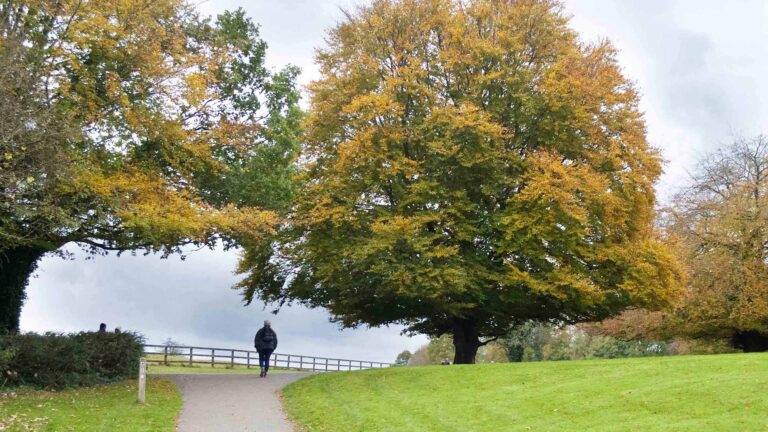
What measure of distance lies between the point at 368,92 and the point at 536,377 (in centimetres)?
1331

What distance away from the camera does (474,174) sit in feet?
79.9

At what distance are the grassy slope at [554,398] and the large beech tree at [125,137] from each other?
696cm

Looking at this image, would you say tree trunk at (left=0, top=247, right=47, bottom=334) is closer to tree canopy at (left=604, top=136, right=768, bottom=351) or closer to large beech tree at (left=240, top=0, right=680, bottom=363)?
large beech tree at (left=240, top=0, right=680, bottom=363)

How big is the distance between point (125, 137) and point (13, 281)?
7177 mm

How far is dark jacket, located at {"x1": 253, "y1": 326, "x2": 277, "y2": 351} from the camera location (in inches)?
835

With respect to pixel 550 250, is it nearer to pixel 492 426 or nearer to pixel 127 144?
pixel 492 426

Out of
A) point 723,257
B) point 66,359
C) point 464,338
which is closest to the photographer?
point 66,359

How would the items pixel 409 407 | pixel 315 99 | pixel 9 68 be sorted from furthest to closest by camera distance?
pixel 315 99 < pixel 409 407 < pixel 9 68

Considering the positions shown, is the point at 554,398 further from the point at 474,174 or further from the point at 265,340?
the point at 474,174

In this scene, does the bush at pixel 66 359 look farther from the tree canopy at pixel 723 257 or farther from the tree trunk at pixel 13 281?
the tree canopy at pixel 723 257

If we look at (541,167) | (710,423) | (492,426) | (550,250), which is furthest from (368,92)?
(710,423)

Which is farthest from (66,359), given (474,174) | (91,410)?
(474,174)

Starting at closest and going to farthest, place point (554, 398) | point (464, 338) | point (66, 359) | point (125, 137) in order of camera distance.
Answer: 1. point (554, 398)
2. point (66, 359)
3. point (125, 137)
4. point (464, 338)

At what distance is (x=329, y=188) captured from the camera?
24.6m
